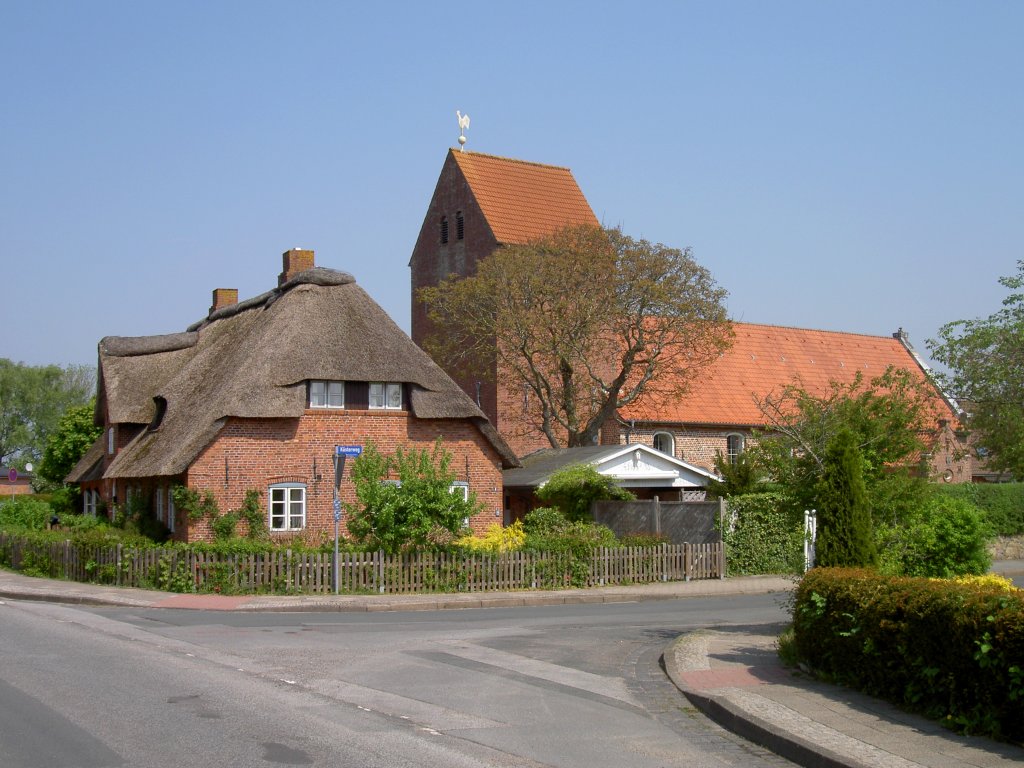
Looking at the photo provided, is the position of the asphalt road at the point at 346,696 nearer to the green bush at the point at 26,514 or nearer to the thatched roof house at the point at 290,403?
the thatched roof house at the point at 290,403

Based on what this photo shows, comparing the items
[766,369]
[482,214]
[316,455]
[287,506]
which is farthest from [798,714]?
[766,369]

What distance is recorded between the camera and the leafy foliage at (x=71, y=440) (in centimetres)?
4581

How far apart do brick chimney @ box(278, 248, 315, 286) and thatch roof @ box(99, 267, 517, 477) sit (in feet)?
3.33

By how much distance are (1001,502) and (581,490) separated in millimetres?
17402

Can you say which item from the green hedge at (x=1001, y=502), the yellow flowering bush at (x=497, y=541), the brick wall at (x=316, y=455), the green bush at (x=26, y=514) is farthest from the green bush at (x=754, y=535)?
the green bush at (x=26, y=514)

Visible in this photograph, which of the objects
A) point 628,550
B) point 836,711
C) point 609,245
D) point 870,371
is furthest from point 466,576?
point 870,371

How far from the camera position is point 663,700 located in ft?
38.5

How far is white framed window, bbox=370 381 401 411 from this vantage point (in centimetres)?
3114

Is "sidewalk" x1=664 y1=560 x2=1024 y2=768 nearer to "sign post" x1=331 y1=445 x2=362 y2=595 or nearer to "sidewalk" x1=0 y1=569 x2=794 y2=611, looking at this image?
"sidewalk" x1=0 y1=569 x2=794 y2=611

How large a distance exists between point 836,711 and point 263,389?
853 inches

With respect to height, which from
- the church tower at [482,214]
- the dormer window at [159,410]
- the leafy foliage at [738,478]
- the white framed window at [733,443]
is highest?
the church tower at [482,214]

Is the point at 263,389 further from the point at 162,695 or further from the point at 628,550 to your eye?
the point at 162,695

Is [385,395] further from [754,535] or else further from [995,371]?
[995,371]

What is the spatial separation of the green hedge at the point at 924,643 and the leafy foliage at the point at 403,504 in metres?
12.5
